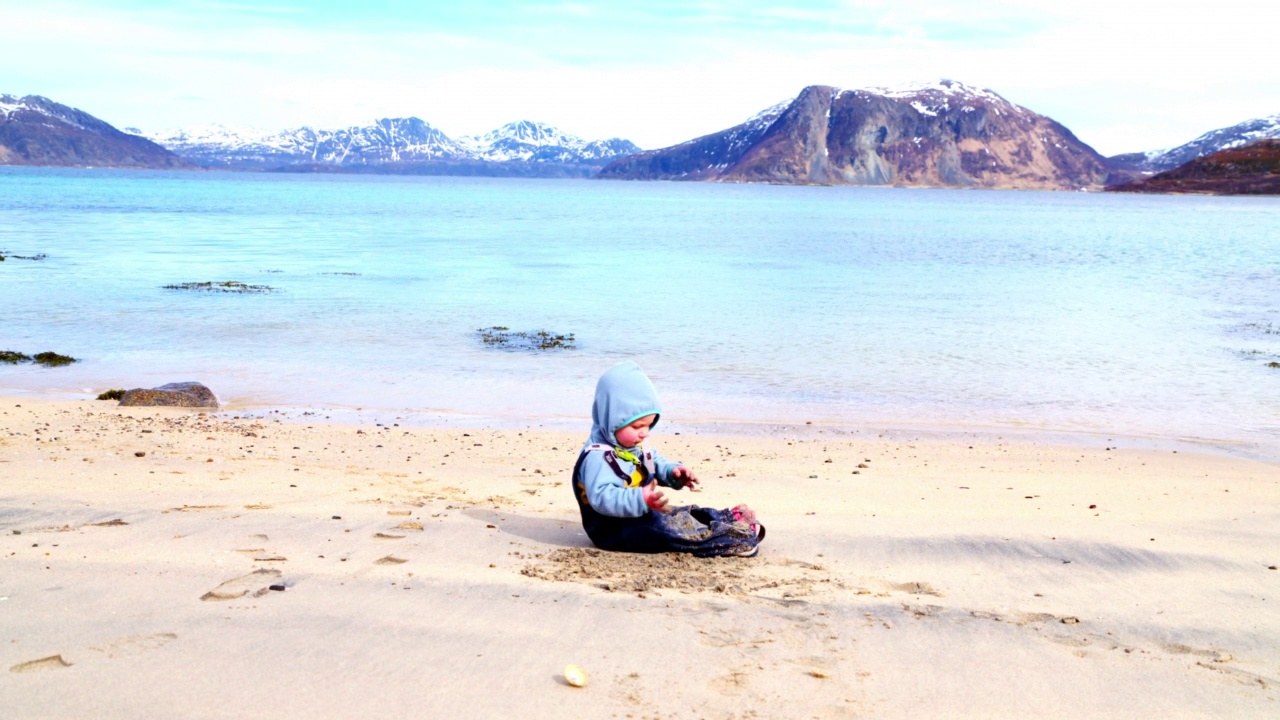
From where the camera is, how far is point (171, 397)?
12.6m

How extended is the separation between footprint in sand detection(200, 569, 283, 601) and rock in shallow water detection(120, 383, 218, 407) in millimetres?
7969

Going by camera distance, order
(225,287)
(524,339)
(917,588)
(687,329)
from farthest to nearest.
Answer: (225,287) < (687,329) < (524,339) < (917,588)

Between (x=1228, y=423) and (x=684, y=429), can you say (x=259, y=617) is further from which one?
(x=1228, y=423)

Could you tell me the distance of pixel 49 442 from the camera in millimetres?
9539

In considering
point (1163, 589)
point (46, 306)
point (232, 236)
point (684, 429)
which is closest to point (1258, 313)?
point (684, 429)

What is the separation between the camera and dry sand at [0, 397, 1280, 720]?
4.20 meters

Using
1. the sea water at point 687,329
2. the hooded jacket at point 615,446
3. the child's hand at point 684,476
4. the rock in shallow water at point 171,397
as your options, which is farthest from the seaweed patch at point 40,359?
the child's hand at point 684,476

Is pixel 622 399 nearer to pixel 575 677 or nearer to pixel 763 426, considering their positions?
pixel 575 677

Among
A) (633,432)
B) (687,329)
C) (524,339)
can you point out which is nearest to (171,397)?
(524,339)

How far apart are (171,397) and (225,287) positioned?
15594mm

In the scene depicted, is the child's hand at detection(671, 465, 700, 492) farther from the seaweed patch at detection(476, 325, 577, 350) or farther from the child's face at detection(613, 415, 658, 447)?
the seaweed patch at detection(476, 325, 577, 350)

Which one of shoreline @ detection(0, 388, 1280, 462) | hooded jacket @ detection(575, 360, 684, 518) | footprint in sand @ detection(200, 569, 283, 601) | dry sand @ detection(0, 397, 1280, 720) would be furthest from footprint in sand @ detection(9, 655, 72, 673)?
shoreline @ detection(0, 388, 1280, 462)

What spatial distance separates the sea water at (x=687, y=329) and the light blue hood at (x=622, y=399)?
701 cm

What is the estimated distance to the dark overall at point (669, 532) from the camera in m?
6.13
